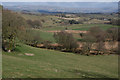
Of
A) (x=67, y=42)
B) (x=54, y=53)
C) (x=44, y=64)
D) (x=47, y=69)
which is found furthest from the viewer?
(x=67, y=42)

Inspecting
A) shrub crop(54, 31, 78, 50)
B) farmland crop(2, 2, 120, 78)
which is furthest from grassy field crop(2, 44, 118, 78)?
shrub crop(54, 31, 78, 50)

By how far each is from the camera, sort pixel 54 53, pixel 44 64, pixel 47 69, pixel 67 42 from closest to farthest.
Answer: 1. pixel 47 69
2. pixel 44 64
3. pixel 54 53
4. pixel 67 42

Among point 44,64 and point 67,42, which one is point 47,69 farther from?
point 67,42

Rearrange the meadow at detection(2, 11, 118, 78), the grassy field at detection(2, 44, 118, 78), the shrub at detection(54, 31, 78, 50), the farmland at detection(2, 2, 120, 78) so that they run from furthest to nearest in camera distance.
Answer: the shrub at detection(54, 31, 78, 50) < the farmland at detection(2, 2, 120, 78) < the meadow at detection(2, 11, 118, 78) < the grassy field at detection(2, 44, 118, 78)

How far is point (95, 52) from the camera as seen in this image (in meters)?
39.7

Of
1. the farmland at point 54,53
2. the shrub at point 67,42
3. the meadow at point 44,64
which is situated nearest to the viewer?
the meadow at point 44,64

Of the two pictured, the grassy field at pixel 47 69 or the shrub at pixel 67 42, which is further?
the shrub at pixel 67 42

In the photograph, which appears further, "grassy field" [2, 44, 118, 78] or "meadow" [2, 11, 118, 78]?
"meadow" [2, 11, 118, 78]

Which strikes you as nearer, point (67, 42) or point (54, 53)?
point (54, 53)

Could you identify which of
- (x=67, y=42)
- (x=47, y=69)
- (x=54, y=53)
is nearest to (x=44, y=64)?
(x=47, y=69)

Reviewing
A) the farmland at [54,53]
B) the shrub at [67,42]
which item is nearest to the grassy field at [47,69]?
the farmland at [54,53]

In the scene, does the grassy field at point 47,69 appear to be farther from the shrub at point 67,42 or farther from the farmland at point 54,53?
the shrub at point 67,42

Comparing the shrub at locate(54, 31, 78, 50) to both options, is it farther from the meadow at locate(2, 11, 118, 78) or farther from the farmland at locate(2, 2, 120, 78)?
the meadow at locate(2, 11, 118, 78)

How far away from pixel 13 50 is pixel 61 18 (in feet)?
281
